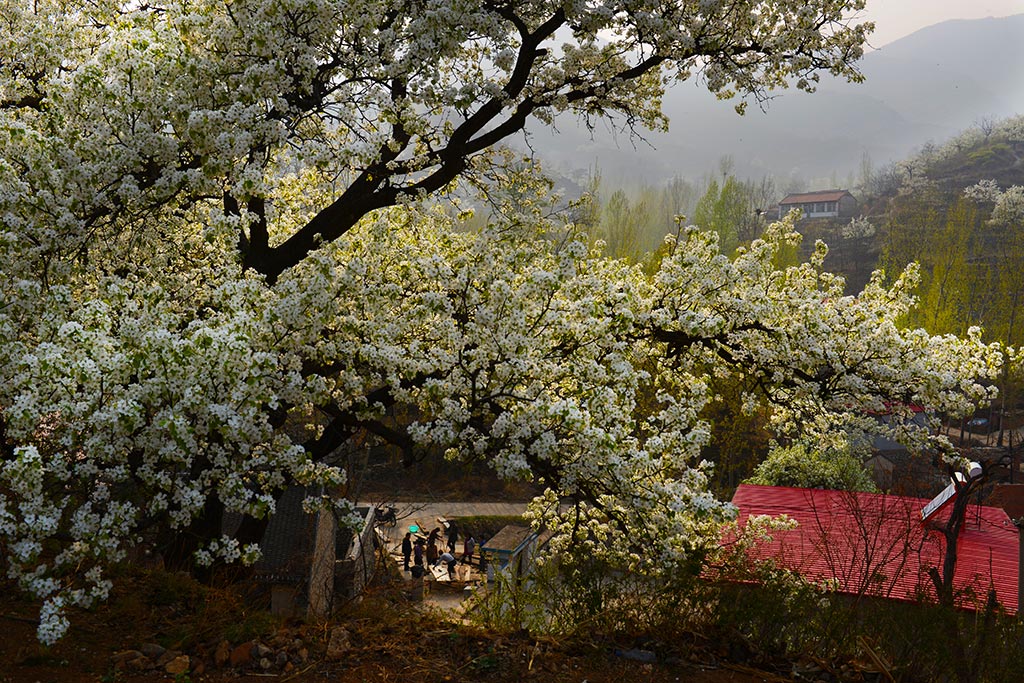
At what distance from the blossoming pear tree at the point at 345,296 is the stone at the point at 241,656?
88 centimetres

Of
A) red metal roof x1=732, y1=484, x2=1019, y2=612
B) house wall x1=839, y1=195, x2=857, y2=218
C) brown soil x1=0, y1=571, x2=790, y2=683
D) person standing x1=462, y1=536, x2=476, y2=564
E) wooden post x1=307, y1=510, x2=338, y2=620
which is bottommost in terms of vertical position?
person standing x1=462, y1=536, x2=476, y2=564

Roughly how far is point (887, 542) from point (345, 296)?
11305 millimetres

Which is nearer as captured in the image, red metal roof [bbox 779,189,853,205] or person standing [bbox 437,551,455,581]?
person standing [bbox 437,551,455,581]

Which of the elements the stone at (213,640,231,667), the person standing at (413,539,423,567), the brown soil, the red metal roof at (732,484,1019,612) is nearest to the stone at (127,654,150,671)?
the brown soil

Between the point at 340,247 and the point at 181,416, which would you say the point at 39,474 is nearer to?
the point at 181,416

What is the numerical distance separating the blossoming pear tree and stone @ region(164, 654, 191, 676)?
0.88 metres

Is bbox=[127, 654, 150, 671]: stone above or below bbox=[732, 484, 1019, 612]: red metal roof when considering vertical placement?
Answer: above

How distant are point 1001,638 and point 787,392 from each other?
3.95m

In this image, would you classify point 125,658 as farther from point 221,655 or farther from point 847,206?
point 847,206

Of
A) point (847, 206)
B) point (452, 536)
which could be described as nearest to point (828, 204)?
point (847, 206)

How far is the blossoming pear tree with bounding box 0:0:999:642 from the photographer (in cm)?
522

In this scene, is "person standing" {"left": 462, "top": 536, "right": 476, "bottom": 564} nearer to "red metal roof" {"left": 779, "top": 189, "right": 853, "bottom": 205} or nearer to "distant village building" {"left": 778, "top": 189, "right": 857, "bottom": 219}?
"distant village building" {"left": 778, "top": 189, "right": 857, "bottom": 219}

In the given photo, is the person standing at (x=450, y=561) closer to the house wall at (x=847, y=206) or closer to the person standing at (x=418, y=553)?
the person standing at (x=418, y=553)

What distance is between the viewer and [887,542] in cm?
1338
